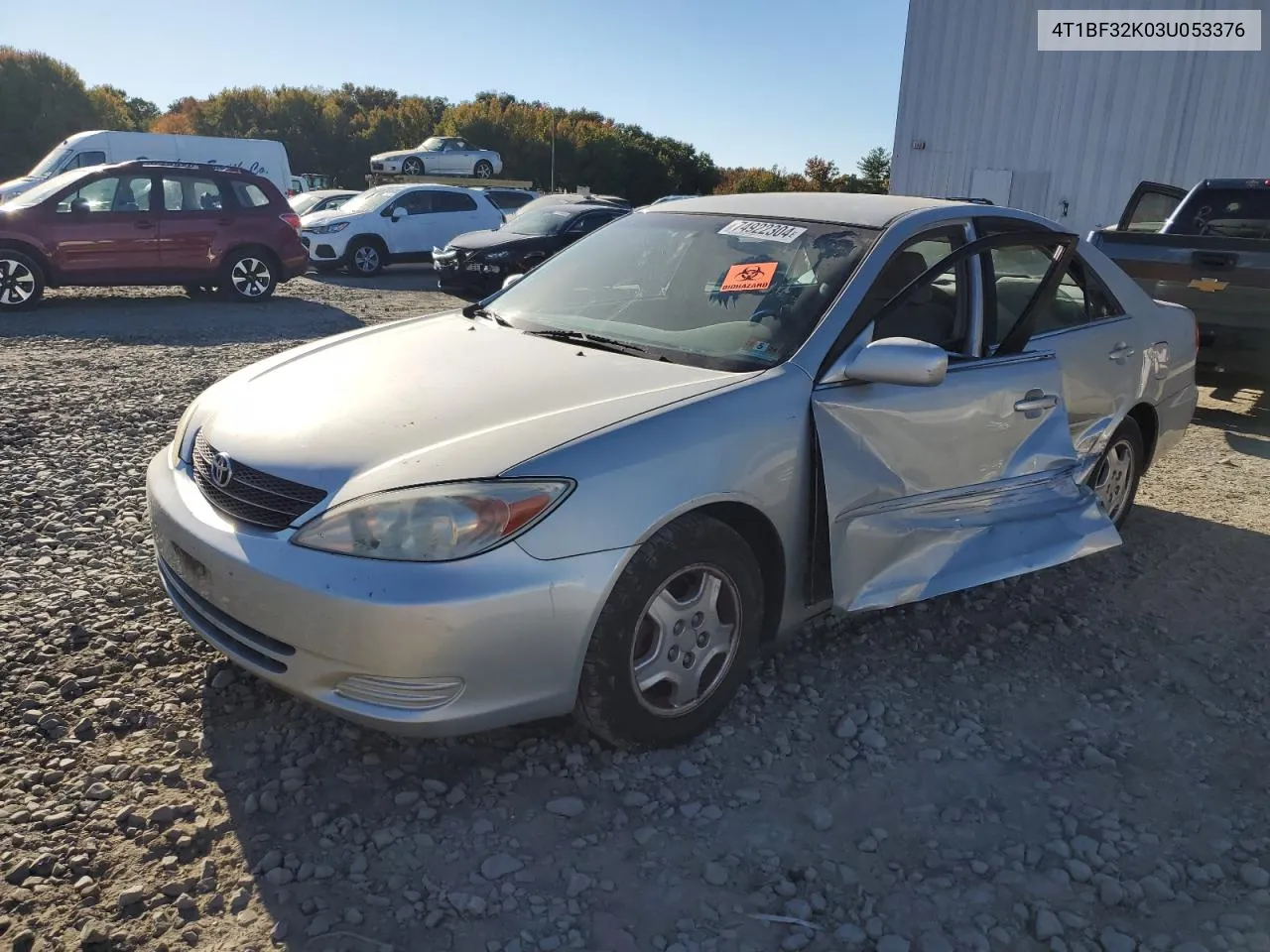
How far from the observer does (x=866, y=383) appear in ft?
10.3

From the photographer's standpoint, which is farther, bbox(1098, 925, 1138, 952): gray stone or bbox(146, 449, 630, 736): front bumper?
bbox(146, 449, 630, 736): front bumper

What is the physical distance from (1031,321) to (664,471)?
1908 mm

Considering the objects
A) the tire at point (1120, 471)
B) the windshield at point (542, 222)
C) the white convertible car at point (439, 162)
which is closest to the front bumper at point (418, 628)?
the tire at point (1120, 471)

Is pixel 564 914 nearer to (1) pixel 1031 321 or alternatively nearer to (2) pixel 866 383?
(2) pixel 866 383

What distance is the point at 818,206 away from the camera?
3.74 meters

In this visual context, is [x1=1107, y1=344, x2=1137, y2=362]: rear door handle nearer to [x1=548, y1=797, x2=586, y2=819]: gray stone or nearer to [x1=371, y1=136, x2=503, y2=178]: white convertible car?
[x1=548, y1=797, x2=586, y2=819]: gray stone

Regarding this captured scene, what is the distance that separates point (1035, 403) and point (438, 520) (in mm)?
2379

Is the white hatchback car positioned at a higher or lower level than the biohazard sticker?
lower

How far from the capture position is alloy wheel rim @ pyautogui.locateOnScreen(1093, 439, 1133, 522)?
4574mm

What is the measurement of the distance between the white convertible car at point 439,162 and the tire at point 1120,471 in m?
30.4

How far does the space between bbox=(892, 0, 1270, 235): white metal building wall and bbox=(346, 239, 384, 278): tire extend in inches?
398

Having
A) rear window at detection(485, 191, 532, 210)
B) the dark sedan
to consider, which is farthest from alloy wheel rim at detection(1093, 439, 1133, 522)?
rear window at detection(485, 191, 532, 210)

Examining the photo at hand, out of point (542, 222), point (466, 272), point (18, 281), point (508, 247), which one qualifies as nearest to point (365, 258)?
point (466, 272)

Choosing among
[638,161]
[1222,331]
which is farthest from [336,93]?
[1222,331]
